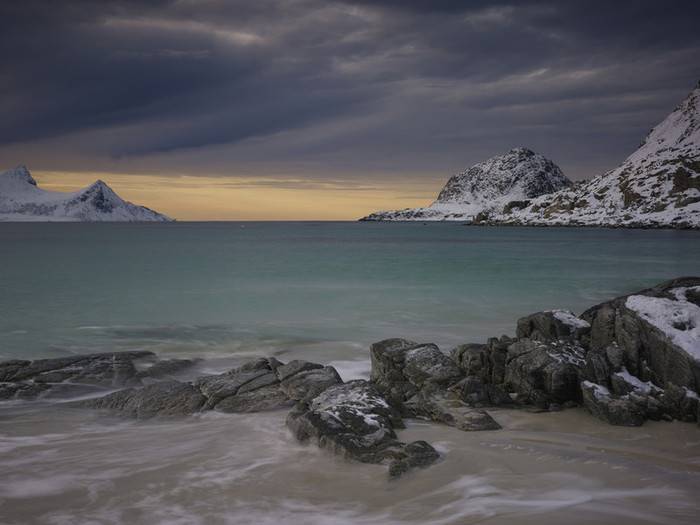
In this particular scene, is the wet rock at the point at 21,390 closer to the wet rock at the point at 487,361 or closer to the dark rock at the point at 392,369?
the dark rock at the point at 392,369

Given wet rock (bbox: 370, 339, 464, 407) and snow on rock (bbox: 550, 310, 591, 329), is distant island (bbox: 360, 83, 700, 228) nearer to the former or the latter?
snow on rock (bbox: 550, 310, 591, 329)

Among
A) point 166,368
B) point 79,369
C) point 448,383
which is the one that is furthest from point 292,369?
point 79,369

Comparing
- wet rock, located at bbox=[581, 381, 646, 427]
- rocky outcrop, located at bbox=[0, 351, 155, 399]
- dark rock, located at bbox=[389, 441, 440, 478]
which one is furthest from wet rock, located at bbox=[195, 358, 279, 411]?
wet rock, located at bbox=[581, 381, 646, 427]

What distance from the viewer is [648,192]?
132125 millimetres

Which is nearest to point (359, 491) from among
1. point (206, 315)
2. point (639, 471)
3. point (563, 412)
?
point (639, 471)

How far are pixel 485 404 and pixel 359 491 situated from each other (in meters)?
3.32

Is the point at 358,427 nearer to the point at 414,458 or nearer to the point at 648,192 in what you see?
the point at 414,458

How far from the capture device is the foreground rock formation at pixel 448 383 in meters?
7.09

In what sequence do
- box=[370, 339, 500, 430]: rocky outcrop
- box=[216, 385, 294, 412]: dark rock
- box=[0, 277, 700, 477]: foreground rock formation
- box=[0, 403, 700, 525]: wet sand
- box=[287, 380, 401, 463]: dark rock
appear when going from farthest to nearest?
1. box=[216, 385, 294, 412]: dark rock
2. box=[370, 339, 500, 430]: rocky outcrop
3. box=[0, 277, 700, 477]: foreground rock formation
4. box=[287, 380, 401, 463]: dark rock
5. box=[0, 403, 700, 525]: wet sand

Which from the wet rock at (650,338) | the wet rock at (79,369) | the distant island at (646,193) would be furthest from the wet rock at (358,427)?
the distant island at (646,193)

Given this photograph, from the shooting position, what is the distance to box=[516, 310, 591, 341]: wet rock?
9836mm

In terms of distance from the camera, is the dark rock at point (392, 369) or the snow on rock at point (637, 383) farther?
the dark rock at point (392, 369)

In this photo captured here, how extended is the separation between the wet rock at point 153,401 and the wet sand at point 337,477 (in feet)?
1.63

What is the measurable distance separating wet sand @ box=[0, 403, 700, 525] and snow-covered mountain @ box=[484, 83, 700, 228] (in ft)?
385
